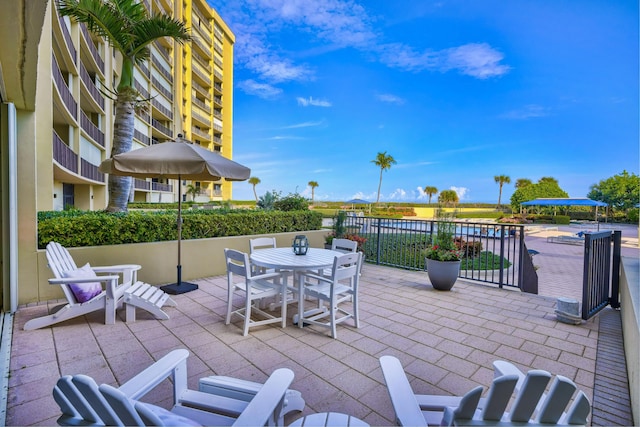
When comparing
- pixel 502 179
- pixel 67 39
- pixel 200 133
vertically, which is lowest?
pixel 502 179

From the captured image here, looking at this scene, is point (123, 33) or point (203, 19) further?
point (203, 19)

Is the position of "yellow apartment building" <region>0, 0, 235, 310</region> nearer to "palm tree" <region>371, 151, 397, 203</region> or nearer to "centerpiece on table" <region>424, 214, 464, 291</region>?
"centerpiece on table" <region>424, 214, 464, 291</region>

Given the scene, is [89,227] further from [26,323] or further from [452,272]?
[452,272]

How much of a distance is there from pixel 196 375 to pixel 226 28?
38771 millimetres

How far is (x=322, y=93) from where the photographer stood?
2912cm

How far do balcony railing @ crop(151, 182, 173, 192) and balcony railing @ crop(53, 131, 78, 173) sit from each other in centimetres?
1240

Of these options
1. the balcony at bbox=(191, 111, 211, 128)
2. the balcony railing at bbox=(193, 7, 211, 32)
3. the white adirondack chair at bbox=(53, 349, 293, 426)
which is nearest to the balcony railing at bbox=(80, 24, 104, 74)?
the balcony at bbox=(191, 111, 211, 128)

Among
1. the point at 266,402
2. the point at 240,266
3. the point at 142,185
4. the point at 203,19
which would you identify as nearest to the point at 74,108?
the point at 142,185

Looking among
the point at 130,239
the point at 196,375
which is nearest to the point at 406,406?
the point at 196,375

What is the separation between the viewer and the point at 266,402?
3.84 feet

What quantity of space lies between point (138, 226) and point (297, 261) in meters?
2.85

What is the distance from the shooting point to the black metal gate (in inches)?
135

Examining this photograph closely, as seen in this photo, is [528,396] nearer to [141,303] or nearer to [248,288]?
[248,288]

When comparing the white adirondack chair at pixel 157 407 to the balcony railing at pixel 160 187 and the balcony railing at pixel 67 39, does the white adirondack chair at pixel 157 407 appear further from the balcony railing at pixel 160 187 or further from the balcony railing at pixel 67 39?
the balcony railing at pixel 160 187
